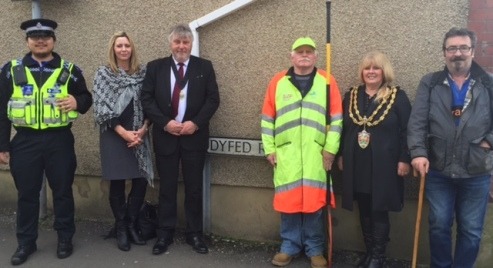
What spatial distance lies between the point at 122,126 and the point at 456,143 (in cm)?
266

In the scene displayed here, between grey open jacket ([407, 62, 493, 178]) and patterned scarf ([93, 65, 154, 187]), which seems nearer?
grey open jacket ([407, 62, 493, 178])

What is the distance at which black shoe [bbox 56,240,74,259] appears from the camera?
4164mm

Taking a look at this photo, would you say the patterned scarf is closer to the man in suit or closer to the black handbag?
the man in suit

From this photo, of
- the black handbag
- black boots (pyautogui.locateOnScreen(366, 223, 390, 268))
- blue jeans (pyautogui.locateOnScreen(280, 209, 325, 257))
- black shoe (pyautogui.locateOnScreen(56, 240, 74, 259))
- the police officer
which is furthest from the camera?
the black handbag

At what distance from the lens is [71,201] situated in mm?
4211

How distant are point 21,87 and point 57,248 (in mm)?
1446

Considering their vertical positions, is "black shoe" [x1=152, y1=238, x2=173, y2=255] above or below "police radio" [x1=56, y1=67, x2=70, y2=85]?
below

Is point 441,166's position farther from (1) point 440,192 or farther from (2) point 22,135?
(2) point 22,135

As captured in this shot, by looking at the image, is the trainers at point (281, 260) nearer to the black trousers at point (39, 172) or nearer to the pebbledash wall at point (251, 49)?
the pebbledash wall at point (251, 49)

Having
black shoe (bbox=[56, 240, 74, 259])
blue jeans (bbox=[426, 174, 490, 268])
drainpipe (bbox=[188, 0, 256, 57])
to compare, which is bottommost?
black shoe (bbox=[56, 240, 74, 259])

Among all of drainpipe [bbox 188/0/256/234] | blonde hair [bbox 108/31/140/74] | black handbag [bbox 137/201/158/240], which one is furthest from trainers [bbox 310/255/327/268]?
blonde hair [bbox 108/31/140/74]

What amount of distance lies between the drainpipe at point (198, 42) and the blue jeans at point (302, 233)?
2.86 ft

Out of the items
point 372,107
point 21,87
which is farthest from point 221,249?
Result: point 21,87

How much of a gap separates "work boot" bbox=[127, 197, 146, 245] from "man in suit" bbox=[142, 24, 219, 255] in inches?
9.3
